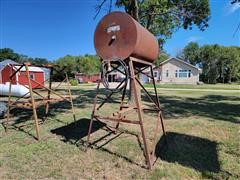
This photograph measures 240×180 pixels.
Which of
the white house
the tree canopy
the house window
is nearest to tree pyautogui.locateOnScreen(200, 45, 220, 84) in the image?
the tree canopy

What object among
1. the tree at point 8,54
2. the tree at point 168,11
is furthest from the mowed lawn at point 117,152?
the tree at point 8,54

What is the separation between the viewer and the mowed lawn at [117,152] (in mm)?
3801

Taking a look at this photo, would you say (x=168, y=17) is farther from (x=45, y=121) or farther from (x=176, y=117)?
(x=45, y=121)

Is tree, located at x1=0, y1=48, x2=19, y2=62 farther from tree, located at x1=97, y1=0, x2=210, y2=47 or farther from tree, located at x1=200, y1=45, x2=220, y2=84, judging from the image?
tree, located at x1=97, y1=0, x2=210, y2=47

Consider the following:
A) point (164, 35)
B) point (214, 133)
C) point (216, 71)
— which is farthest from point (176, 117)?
point (216, 71)

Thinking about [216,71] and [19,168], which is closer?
[19,168]

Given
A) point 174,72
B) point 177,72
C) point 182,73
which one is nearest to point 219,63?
point 182,73

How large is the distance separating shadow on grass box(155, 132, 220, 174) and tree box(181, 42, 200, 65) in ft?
165

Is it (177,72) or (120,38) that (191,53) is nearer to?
(177,72)

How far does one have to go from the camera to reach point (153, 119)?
752cm

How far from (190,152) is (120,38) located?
2.67 metres

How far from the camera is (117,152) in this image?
467cm

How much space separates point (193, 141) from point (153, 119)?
2.30 m

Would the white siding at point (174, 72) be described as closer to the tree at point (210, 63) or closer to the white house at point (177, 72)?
the white house at point (177, 72)
